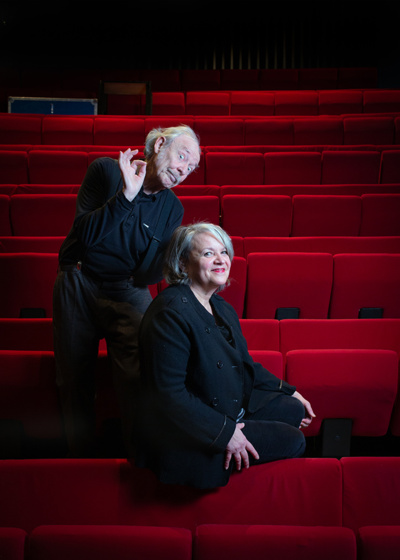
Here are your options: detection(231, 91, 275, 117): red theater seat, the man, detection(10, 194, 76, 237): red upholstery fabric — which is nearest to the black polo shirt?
the man

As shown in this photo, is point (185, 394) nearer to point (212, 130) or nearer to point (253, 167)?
point (253, 167)

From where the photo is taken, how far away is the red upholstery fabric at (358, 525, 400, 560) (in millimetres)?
284

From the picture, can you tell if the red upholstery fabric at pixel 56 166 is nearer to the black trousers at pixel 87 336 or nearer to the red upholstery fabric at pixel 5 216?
the red upholstery fabric at pixel 5 216

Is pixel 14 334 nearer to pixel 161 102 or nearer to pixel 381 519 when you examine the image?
pixel 381 519

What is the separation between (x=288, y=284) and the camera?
74cm

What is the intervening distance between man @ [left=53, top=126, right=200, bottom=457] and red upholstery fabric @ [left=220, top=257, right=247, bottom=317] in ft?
0.88

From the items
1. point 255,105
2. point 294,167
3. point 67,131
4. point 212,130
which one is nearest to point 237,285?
point 294,167

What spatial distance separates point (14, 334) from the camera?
593mm

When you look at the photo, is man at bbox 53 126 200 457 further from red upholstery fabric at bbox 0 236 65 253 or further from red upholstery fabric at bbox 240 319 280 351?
red upholstery fabric at bbox 0 236 65 253

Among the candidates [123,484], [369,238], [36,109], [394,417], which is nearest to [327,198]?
[369,238]

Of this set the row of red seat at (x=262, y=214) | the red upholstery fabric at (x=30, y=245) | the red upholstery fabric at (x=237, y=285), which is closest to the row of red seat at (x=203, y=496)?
the red upholstery fabric at (x=237, y=285)

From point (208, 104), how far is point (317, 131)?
464 mm

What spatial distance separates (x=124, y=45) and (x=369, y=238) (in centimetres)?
171

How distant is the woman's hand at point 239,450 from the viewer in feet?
1.17
